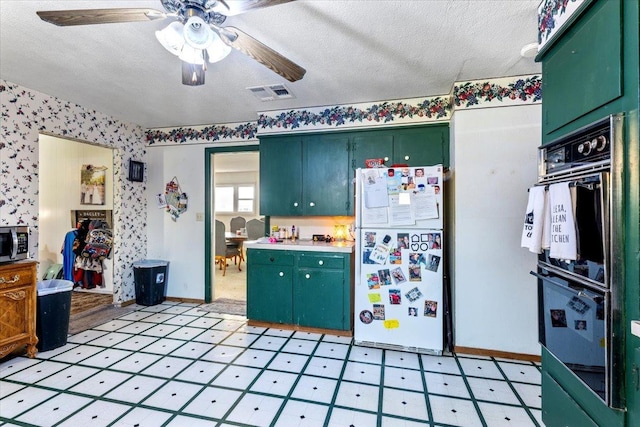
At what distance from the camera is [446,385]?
7.23ft

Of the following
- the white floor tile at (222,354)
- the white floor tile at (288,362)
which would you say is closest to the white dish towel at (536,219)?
the white floor tile at (288,362)

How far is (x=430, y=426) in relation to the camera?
69.7 inches

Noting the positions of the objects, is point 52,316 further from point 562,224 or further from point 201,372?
point 562,224

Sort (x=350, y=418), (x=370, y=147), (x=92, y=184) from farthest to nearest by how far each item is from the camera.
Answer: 1. (x=92, y=184)
2. (x=370, y=147)
3. (x=350, y=418)

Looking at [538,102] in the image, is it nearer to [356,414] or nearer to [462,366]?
[462,366]

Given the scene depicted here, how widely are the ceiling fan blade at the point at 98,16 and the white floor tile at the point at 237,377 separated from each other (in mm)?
2291

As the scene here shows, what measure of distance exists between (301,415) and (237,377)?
666 mm

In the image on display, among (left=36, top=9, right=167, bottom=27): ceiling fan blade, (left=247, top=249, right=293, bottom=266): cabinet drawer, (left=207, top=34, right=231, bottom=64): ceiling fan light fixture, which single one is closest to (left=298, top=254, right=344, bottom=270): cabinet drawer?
(left=247, top=249, right=293, bottom=266): cabinet drawer

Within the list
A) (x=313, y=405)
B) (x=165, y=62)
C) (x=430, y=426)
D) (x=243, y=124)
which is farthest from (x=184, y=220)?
(x=430, y=426)

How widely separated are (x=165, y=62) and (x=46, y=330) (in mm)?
2556

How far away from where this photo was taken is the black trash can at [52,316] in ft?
8.70

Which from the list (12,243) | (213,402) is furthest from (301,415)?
(12,243)

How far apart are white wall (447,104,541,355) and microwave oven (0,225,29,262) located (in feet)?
12.2

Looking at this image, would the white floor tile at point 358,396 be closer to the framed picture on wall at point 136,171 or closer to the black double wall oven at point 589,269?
the black double wall oven at point 589,269
